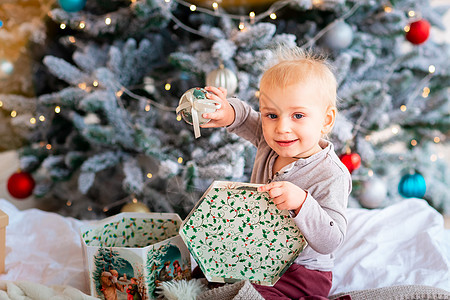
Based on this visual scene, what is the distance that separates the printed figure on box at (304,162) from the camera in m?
0.84

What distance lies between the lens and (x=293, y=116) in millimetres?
893

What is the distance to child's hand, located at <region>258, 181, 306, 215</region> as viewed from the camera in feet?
2.70

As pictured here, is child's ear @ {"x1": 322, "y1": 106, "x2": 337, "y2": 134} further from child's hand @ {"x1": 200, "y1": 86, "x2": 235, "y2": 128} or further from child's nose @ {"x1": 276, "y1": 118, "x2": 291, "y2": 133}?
child's hand @ {"x1": 200, "y1": 86, "x2": 235, "y2": 128}

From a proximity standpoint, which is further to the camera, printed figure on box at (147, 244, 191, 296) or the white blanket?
the white blanket

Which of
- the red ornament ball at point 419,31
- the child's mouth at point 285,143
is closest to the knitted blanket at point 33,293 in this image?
the child's mouth at point 285,143

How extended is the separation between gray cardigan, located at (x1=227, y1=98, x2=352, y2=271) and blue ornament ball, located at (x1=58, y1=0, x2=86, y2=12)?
780 mm

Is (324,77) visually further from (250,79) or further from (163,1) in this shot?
(163,1)

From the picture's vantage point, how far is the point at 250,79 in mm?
1469

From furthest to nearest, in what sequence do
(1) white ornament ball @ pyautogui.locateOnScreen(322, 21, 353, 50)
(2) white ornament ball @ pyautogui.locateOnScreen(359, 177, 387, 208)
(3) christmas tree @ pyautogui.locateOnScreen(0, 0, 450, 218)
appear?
(2) white ornament ball @ pyautogui.locateOnScreen(359, 177, 387, 208)
(1) white ornament ball @ pyautogui.locateOnScreen(322, 21, 353, 50)
(3) christmas tree @ pyautogui.locateOnScreen(0, 0, 450, 218)

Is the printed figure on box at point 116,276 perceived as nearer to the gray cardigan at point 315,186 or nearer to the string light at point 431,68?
the gray cardigan at point 315,186

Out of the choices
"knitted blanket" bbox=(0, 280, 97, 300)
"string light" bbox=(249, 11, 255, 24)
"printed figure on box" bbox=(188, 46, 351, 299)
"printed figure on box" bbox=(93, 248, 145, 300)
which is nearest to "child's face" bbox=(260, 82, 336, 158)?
"printed figure on box" bbox=(188, 46, 351, 299)

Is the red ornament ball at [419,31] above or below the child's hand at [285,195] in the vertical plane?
above

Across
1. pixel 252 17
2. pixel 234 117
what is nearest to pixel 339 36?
pixel 252 17

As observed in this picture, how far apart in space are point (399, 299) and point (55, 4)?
1.43 meters
